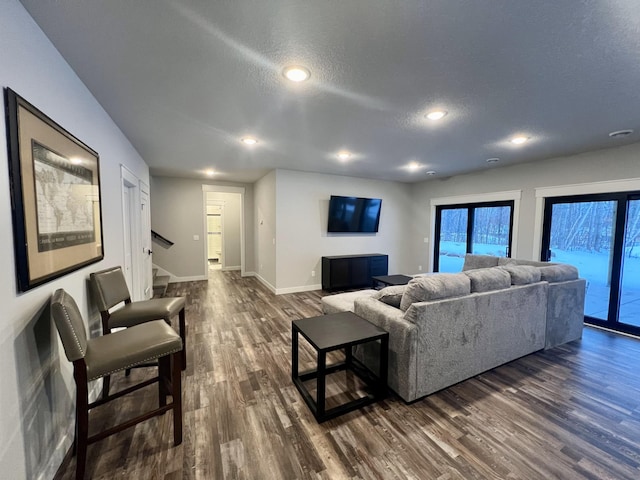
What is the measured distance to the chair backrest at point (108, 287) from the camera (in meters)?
2.06

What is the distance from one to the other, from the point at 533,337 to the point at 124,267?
15.2 feet

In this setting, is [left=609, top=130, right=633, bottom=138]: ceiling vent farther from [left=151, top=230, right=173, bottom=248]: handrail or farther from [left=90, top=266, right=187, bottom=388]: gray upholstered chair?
[left=151, top=230, right=173, bottom=248]: handrail

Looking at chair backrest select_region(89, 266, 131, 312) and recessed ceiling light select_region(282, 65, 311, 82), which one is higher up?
recessed ceiling light select_region(282, 65, 311, 82)

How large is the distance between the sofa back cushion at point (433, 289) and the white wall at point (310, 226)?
3.26 meters

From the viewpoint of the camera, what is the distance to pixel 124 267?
3.05 meters

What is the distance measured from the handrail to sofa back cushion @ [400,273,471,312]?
18.5 feet

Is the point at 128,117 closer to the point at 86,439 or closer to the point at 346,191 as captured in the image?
the point at 86,439

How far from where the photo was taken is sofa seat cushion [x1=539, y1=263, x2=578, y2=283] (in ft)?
9.62

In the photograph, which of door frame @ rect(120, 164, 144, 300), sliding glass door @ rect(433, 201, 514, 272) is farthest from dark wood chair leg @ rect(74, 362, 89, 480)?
sliding glass door @ rect(433, 201, 514, 272)

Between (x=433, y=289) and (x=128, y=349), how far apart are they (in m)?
2.14

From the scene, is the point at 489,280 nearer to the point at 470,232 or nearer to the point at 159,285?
the point at 470,232

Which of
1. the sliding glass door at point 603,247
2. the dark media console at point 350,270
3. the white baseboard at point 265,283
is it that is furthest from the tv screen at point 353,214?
the sliding glass door at point 603,247

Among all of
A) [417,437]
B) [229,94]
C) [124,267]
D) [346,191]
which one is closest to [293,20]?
[229,94]

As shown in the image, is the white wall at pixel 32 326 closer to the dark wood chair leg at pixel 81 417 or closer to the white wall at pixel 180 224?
the dark wood chair leg at pixel 81 417
